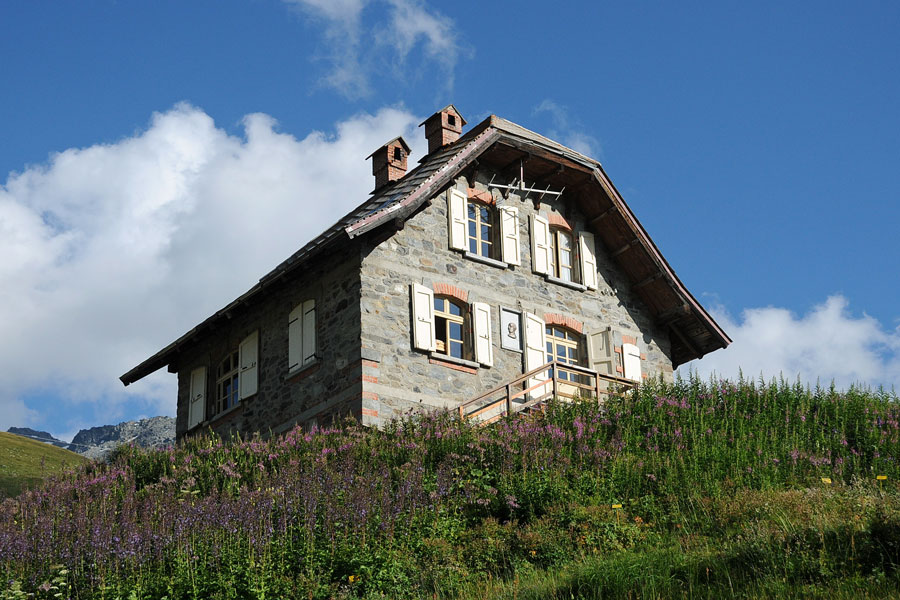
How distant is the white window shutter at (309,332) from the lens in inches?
777

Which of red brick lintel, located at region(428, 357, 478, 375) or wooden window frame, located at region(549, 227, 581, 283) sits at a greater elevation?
wooden window frame, located at region(549, 227, 581, 283)

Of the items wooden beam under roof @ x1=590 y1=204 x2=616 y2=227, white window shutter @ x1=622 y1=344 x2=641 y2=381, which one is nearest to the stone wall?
wooden beam under roof @ x1=590 y1=204 x2=616 y2=227

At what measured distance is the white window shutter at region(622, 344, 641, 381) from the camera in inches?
879

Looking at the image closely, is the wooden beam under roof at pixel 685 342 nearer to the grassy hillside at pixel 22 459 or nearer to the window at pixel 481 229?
the window at pixel 481 229

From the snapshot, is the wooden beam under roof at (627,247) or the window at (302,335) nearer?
the window at (302,335)

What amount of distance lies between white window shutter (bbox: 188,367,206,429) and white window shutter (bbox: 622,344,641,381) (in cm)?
866

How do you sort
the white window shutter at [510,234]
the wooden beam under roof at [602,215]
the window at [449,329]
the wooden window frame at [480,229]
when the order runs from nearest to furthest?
the window at [449,329] → the wooden window frame at [480,229] → the white window shutter at [510,234] → the wooden beam under roof at [602,215]

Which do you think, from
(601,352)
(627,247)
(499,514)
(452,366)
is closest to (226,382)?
(452,366)

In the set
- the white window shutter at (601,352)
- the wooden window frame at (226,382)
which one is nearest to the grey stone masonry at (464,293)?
the white window shutter at (601,352)

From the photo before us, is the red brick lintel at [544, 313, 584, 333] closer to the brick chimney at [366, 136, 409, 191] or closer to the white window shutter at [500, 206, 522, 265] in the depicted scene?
the white window shutter at [500, 206, 522, 265]

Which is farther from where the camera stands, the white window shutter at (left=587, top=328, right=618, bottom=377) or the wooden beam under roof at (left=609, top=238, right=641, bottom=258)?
the wooden beam under roof at (left=609, top=238, right=641, bottom=258)

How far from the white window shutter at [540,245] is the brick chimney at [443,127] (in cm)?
273

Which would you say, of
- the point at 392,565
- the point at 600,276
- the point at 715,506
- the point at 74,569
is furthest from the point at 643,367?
the point at 74,569

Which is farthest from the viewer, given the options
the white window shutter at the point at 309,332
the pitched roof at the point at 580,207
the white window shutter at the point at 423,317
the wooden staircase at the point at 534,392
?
the pitched roof at the point at 580,207
